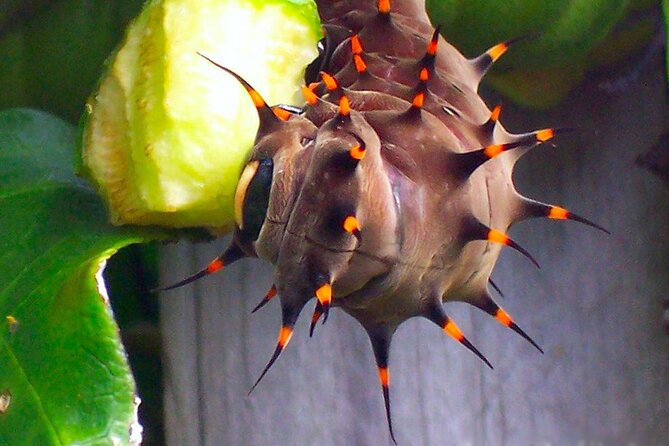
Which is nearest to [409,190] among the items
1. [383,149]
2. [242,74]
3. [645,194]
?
[383,149]

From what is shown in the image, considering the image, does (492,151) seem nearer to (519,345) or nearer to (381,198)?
(381,198)

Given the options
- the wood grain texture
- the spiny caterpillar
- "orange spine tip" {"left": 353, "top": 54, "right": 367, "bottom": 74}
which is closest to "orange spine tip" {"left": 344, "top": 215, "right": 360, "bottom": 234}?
the spiny caterpillar

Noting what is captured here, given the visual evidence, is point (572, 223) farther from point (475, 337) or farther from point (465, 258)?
point (465, 258)

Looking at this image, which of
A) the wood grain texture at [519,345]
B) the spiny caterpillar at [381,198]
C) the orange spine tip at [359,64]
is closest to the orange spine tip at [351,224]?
the spiny caterpillar at [381,198]

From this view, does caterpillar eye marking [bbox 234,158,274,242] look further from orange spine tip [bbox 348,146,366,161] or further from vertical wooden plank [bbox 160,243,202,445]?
vertical wooden plank [bbox 160,243,202,445]

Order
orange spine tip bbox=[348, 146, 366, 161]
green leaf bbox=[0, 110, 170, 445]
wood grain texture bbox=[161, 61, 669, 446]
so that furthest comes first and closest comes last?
wood grain texture bbox=[161, 61, 669, 446] → green leaf bbox=[0, 110, 170, 445] → orange spine tip bbox=[348, 146, 366, 161]

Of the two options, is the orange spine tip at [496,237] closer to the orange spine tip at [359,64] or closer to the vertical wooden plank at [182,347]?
the orange spine tip at [359,64]
